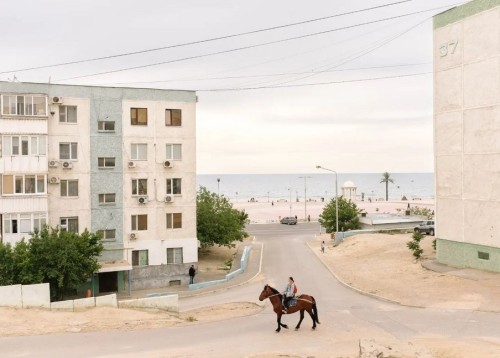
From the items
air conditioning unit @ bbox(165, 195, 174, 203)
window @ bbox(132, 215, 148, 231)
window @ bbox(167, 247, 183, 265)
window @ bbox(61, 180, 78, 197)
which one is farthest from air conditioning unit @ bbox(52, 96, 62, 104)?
window @ bbox(167, 247, 183, 265)

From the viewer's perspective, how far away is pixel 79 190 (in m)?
41.9

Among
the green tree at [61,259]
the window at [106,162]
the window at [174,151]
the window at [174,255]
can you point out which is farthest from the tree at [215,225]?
the green tree at [61,259]

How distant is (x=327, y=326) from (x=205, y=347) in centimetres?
637

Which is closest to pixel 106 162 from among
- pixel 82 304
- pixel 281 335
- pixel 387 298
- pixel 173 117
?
pixel 173 117

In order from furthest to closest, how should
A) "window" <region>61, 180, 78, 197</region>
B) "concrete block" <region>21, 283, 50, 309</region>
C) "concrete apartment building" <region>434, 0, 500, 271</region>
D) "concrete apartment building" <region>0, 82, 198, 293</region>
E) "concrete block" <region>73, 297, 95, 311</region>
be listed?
"window" <region>61, 180, 78, 197</region> → "concrete apartment building" <region>0, 82, 198, 293</region> → "concrete apartment building" <region>434, 0, 500, 271</region> → "concrete block" <region>73, 297, 95, 311</region> → "concrete block" <region>21, 283, 50, 309</region>

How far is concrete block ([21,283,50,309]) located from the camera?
90.6 feet

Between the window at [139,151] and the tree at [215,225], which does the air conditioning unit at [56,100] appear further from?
the tree at [215,225]

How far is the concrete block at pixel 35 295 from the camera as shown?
27.6 m

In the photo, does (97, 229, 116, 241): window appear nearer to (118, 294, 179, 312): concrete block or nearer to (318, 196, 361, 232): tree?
(118, 294, 179, 312): concrete block

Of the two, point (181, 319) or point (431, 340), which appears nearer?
point (431, 340)

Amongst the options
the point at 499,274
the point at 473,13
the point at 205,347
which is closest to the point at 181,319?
the point at 205,347

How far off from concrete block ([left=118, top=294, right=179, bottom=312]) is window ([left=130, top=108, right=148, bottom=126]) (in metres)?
18.8

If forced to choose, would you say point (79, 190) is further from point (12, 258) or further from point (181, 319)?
point (181, 319)

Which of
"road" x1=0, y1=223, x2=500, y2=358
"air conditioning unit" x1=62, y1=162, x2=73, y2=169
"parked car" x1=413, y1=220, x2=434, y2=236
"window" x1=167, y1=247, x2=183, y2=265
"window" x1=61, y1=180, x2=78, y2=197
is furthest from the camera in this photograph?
"parked car" x1=413, y1=220, x2=434, y2=236
